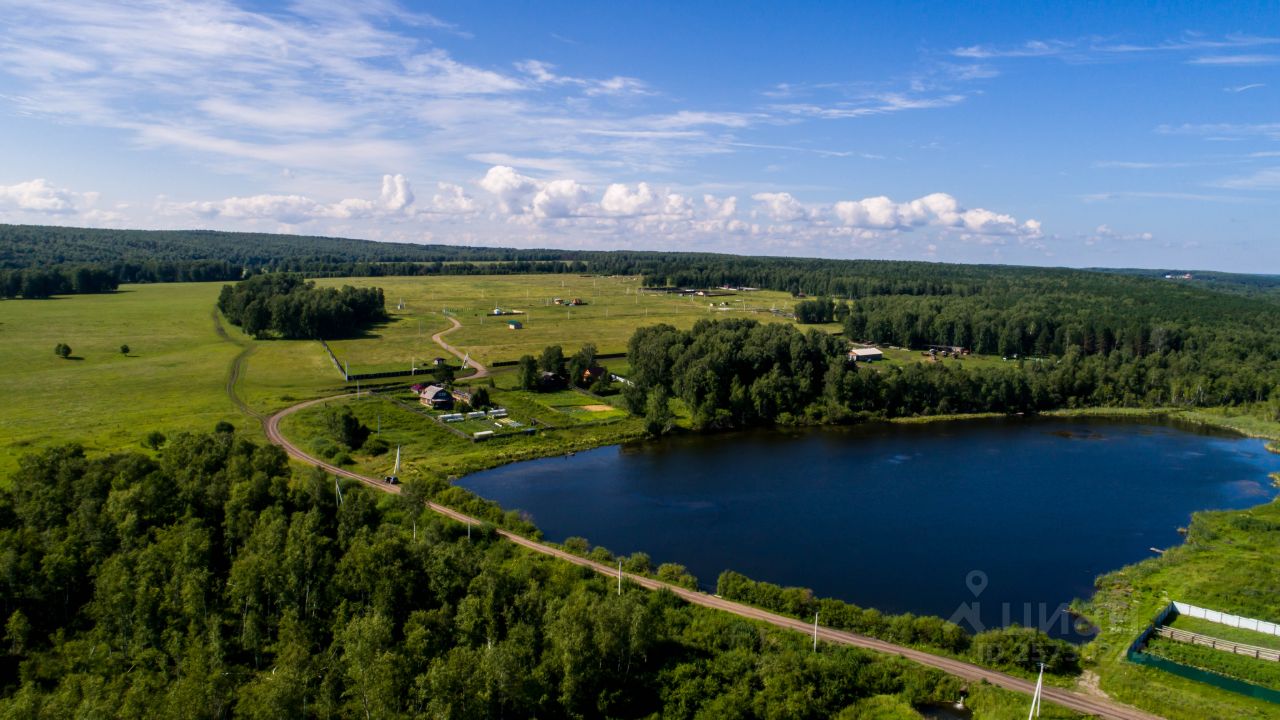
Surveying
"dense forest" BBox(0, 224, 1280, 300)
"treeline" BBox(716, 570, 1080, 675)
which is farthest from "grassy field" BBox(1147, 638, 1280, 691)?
"dense forest" BBox(0, 224, 1280, 300)

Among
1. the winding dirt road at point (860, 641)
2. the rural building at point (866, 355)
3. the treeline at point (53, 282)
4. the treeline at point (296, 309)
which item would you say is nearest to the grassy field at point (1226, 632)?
the winding dirt road at point (860, 641)

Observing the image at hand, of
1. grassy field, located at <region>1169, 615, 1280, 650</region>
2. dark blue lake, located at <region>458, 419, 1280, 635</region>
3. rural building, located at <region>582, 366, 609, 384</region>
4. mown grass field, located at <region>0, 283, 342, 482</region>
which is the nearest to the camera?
grassy field, located at <region>1169, 615, 1280, 650</region>

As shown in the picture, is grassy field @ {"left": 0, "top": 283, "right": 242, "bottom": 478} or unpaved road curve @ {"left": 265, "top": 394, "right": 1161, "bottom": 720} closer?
unpaved road curve @ {"left": 265, "top": 394, "right": 1161, "bottom": 720}

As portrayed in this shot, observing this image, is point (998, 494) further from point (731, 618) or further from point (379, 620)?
point (379, 620)

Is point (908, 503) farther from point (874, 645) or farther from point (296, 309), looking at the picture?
point (296, 309)

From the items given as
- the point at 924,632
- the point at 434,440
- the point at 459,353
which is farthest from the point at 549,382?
the point at 924,632

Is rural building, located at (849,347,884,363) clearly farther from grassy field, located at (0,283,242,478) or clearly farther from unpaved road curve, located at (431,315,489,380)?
grassy field, located at (0,283,242,478)
